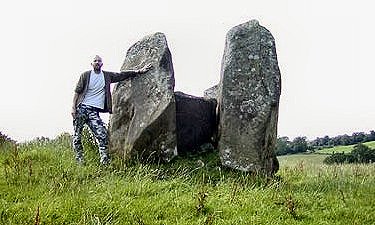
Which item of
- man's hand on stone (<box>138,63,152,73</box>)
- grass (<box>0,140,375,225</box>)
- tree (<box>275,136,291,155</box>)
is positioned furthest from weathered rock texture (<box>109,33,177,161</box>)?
tree (<box>275,136,291,155</box>)

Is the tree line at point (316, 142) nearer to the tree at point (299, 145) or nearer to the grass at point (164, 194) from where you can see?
the tree at point (299, 145)

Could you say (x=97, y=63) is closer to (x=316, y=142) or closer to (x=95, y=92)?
(x=95, y=92)

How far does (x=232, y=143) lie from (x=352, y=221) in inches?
190

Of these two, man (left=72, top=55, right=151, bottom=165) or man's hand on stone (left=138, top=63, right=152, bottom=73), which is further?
man's hand on stone (left=138, top=63, right=152, bottom=73)

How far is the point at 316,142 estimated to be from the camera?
185 ft

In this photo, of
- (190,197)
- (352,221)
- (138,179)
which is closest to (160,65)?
(138,179)

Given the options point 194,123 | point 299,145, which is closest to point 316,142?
point 299,145

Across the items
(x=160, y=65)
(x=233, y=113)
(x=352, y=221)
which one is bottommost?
(x=352, y=221)

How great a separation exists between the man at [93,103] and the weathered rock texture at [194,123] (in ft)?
6.87

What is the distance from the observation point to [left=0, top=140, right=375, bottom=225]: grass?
10.4 metres

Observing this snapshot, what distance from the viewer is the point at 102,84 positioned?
1541 cm

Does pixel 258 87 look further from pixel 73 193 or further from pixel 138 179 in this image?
pixel 73 193

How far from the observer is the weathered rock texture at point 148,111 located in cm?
1498

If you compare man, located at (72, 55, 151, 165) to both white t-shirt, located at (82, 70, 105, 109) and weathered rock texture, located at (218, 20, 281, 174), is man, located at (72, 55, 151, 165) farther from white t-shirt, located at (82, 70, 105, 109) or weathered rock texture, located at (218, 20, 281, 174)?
weathered rock texture, located at (218, 20, 281, 174)
